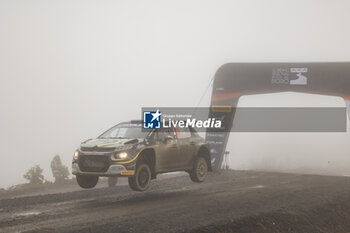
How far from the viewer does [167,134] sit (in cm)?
1177

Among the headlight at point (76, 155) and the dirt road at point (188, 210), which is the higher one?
the headlight at point (76, 155)

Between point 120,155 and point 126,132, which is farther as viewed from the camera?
point 126,132

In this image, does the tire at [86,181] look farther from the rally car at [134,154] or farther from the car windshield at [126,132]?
the car windshield at [126,132]

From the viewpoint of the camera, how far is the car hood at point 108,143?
10.2 meters

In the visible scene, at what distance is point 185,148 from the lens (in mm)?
12422

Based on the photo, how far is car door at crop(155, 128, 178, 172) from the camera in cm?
1116

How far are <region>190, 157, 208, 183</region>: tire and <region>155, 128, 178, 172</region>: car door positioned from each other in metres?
1.18

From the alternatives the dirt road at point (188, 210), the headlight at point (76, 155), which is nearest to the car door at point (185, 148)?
the dirt road at point (188, 210)

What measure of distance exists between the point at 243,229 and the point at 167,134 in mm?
4554

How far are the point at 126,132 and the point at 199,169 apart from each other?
3104 mm

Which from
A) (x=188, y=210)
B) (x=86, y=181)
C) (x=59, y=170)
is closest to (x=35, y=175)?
(x=59, y=170)

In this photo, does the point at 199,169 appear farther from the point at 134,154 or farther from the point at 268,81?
the point at 268,81

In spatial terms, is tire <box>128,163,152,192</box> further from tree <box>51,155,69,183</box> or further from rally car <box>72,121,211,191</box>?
tree <box>51,155,69,183</box>

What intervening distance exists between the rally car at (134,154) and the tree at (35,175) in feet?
42.0
